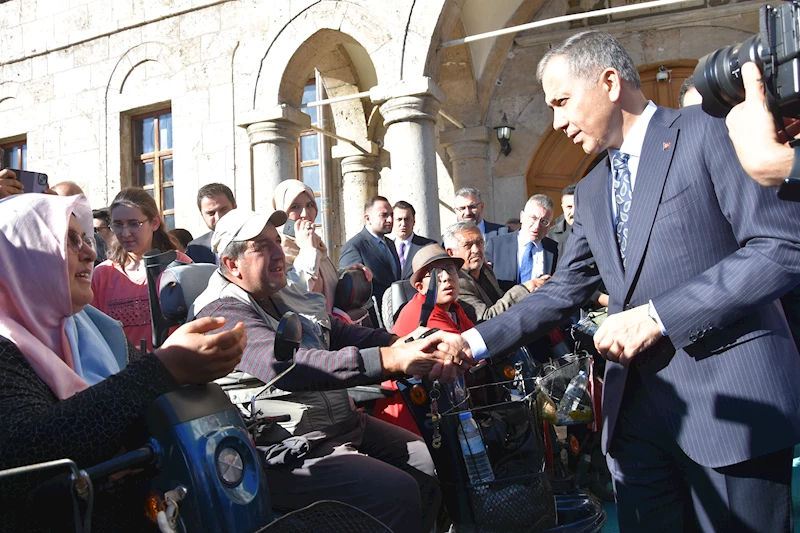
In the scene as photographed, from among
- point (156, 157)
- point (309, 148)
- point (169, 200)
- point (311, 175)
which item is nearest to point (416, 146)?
point (311, 175)

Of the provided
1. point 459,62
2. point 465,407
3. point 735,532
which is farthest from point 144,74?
point 735,532

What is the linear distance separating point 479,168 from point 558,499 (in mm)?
7900

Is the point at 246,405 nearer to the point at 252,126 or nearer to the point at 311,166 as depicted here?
the point at 252,126

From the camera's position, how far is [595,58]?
2504 mm

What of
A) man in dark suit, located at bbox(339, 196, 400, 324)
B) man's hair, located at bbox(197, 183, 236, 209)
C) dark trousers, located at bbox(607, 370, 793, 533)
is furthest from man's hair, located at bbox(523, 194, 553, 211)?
dark trousers, located at bbox(607, 370, 793, 533)

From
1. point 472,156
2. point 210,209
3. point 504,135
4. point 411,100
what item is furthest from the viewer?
point 472,156

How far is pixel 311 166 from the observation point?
12227 mm

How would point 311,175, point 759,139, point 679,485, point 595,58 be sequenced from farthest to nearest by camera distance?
point 311,175 < point 595,58 < point 679,485 < point 759,139

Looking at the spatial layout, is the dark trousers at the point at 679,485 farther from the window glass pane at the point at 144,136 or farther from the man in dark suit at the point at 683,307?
the window glass pane at the point at 144,136

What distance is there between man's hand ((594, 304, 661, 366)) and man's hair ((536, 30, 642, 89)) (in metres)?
0.86

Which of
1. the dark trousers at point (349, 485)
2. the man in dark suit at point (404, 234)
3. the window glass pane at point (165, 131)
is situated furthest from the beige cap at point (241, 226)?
the window glass pane at point (165, 131)

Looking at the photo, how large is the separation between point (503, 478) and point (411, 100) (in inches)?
262

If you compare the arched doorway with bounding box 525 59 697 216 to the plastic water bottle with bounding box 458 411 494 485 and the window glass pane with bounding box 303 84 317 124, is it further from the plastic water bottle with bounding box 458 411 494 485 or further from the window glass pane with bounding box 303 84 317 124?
the plastic water bottle with bounding box 458 411 494 485

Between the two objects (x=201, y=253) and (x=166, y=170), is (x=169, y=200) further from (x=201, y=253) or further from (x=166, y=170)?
(x=201, y=253)
